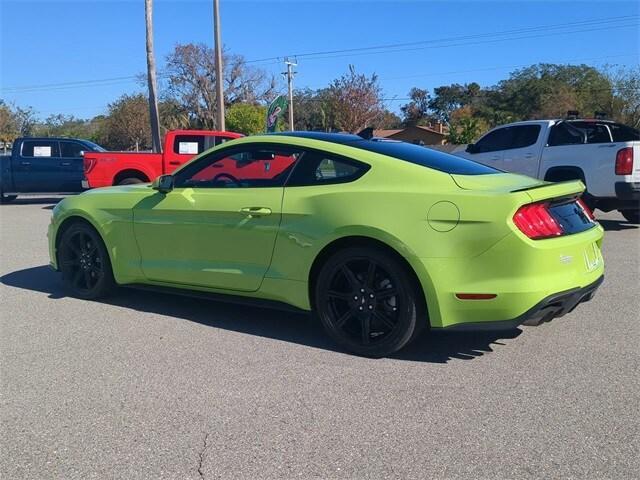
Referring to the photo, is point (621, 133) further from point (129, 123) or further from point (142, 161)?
point (129, 123)

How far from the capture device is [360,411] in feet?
11.5

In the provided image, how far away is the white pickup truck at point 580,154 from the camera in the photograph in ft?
30.7

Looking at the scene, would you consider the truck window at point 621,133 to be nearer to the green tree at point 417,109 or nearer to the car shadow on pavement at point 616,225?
the car shadow on pavement at point 616,225

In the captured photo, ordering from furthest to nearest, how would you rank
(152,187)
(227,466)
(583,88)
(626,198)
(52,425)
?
(583,88), (626,198), (152,187), (52,425), (227,466)

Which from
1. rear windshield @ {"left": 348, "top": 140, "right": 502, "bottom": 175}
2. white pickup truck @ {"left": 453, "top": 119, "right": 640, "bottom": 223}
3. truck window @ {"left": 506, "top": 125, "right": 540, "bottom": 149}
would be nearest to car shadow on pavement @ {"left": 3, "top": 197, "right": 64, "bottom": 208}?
white pickup truck @ {"left": 453, "top": 119, "right": 640, "bottom": 223}

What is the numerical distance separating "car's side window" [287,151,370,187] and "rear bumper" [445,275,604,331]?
131 cm

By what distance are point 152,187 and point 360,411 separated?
3.04 meters

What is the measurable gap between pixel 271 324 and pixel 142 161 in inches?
390

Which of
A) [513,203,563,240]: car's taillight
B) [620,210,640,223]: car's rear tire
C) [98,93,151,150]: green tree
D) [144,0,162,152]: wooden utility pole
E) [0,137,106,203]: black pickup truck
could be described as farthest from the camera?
[98,93,151,150]: green tree

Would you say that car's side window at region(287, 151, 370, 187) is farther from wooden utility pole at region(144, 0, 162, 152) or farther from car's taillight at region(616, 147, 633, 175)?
wooden utility pole at region(144, 0, 162, 152)

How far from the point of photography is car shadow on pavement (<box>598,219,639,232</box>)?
1068 cm

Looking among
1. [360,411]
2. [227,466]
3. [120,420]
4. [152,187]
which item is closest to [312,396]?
[360,411]

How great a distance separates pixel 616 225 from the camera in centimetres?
1109

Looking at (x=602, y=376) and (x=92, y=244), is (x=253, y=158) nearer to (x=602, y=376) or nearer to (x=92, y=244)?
(x=92, y=244)
